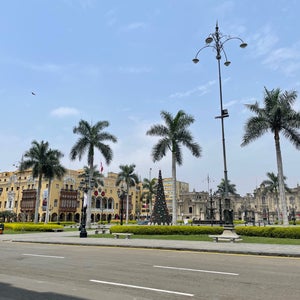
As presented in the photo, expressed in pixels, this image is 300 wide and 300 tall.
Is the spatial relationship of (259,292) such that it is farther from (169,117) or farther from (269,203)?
(269,203)

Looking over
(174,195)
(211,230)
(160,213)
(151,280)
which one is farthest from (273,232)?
(151,280)

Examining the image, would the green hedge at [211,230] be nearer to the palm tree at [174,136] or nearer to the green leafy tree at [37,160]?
A: the palm tree at [174,136]

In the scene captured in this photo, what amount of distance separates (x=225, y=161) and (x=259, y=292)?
49.2 feet

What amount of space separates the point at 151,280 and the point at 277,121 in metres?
23.6

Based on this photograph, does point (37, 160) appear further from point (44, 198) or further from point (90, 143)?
point (44, 198)

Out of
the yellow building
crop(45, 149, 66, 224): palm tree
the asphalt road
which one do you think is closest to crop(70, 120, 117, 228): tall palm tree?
crop(45, 149, 66, 224): palm tree

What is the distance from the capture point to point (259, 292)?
6.75 m

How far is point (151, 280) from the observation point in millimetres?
8031

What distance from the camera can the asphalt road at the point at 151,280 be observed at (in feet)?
21.6

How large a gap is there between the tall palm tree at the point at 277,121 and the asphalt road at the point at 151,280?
1842 cm

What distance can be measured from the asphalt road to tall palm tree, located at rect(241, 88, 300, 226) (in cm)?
1842

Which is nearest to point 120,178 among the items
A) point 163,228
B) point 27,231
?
point 27,231

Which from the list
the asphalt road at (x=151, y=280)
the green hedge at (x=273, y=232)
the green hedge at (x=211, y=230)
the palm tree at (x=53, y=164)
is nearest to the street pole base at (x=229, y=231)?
the green hedge at (x=273, y=232)

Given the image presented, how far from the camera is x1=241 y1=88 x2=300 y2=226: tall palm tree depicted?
27375 millimetres
